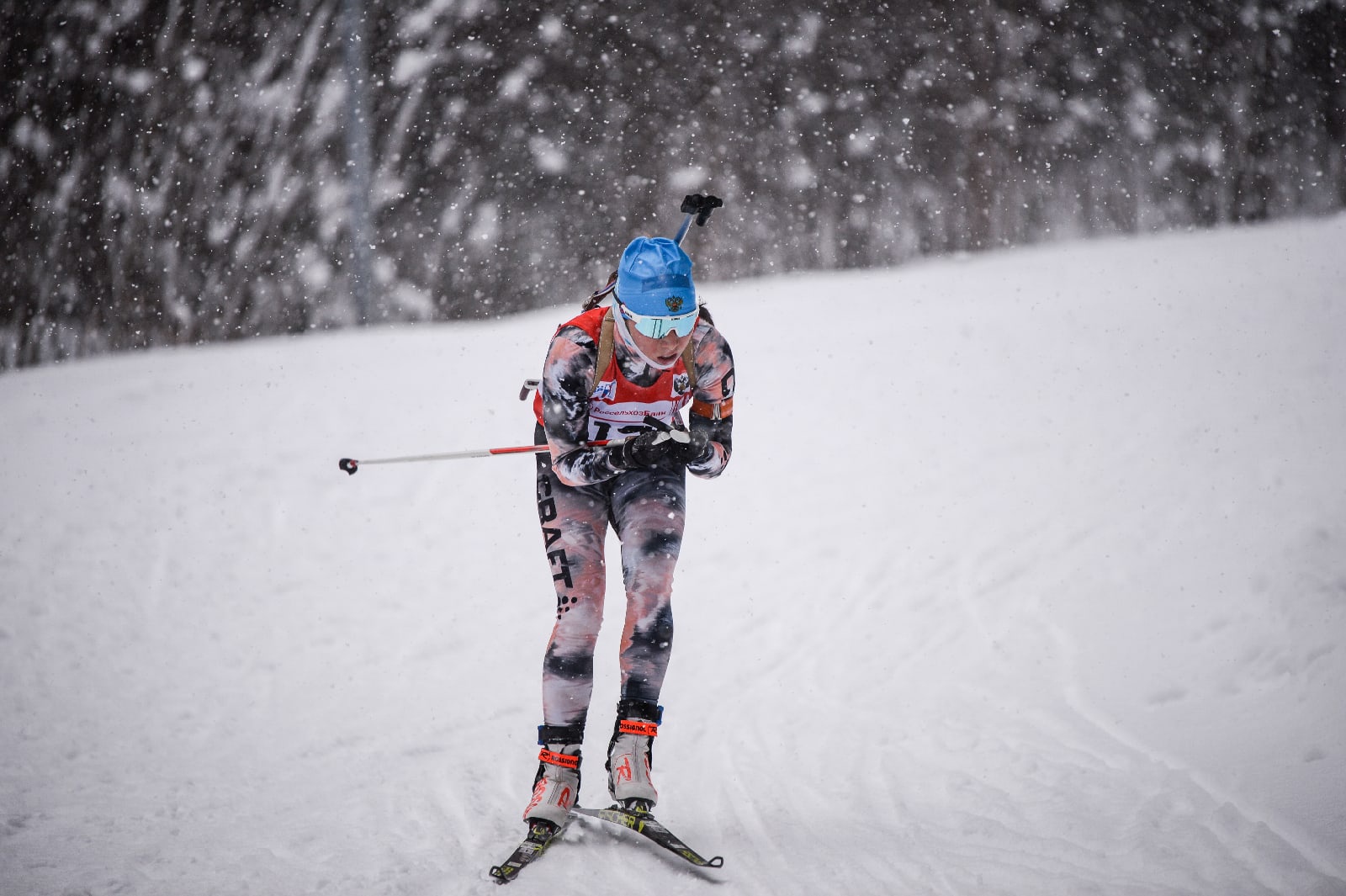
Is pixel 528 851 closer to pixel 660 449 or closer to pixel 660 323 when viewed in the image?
pixel 660 449

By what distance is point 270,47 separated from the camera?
1031cm

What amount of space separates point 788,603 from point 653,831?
337cm

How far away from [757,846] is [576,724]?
805mm

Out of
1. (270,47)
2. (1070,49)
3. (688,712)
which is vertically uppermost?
(270,47)

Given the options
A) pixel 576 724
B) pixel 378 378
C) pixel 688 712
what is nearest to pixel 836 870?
pixel 576 724

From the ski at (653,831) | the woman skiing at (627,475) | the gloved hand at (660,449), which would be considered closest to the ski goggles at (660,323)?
the woman skiing at (627,475)

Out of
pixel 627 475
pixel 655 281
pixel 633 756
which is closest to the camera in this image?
pixel 655 281

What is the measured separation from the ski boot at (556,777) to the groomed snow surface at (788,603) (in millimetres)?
157

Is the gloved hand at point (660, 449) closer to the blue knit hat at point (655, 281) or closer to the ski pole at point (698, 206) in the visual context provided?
the blue knit hat at point (655, 281)

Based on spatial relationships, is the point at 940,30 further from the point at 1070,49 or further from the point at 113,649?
the point at 113,649

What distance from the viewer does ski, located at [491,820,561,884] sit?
3113mm

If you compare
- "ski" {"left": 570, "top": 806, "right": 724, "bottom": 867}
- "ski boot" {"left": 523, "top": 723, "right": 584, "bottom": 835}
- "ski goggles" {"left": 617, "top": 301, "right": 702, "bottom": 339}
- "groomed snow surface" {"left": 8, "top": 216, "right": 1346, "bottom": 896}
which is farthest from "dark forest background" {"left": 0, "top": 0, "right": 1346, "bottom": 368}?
"ski" {"left": 570, "top": 806, "right": 724, "bottom": 867}

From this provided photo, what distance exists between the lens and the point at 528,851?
325 cm

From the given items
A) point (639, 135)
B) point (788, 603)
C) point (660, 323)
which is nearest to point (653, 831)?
point (660, 323)
